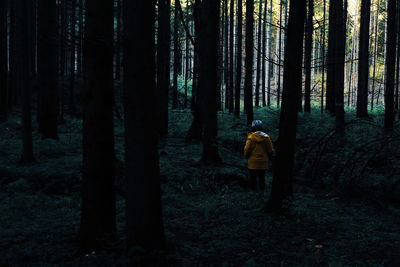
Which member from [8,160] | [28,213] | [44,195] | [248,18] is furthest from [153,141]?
[248,18]

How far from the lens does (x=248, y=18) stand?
1873cm

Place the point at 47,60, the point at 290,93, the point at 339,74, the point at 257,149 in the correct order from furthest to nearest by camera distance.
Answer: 1. the point at 339,74
2. the point at 47,60
3. the point at 257,149
4. the point at 290,93

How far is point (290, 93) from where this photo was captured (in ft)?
20.8

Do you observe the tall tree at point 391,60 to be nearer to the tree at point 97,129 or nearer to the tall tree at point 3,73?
the tree at point 97,129

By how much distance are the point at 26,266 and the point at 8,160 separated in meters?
7.37

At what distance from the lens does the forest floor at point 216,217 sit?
5.07m

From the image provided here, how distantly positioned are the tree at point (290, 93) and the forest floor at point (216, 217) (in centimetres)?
76

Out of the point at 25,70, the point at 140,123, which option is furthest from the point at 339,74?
the point at 140,123

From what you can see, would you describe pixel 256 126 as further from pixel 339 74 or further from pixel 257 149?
pixel 339 74

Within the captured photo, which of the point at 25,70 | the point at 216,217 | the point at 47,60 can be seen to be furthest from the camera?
the point at 47,60

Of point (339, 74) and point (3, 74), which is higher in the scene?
point (3, 74)

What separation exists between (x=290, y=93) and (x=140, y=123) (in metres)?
2.84

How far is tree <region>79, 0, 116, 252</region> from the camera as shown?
511 cm

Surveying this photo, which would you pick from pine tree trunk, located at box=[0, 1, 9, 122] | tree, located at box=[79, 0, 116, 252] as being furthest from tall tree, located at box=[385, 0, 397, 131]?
pine tree trunk, located at box=[0, 1, 9, 122]
